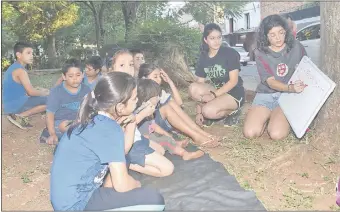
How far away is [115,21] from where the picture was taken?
26000 mm

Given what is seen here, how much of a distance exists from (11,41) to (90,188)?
18788 mm

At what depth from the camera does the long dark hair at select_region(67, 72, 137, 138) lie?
228 centimetres

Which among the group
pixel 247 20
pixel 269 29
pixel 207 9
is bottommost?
pixel 269 29

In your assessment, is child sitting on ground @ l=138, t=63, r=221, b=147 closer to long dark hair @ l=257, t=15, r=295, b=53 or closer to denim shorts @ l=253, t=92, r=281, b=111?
denim shorts @ l=253, t=92, r=281, b=111

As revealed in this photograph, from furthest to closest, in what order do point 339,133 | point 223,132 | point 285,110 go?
point 223,132 → point 285,110 → point 339,133

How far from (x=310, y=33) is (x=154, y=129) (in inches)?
434

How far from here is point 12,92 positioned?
539 cm

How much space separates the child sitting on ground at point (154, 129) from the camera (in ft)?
11.2

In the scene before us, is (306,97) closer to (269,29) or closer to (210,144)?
(269,29)

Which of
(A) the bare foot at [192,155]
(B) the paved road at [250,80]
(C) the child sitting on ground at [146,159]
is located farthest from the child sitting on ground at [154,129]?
(B) the paved road at [250,80]

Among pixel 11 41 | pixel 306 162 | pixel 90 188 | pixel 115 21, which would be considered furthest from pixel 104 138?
pixel 115 21

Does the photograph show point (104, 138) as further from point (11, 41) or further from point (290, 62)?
point (11, 41)

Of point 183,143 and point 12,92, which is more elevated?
point 12,92

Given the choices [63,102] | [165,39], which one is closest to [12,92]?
[63,102]
